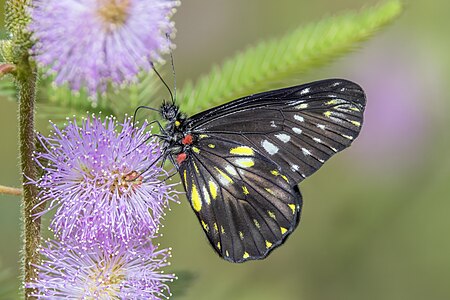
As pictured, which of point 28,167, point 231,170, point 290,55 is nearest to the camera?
point 28,167

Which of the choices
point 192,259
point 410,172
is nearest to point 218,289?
point 192,259

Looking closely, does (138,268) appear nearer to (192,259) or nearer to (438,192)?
(192,259)

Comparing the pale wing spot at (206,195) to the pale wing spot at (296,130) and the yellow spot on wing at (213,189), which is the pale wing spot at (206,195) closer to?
the yellow spot on wing at (213,189)

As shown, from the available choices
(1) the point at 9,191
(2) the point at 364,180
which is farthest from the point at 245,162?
(2) the point at 364,180

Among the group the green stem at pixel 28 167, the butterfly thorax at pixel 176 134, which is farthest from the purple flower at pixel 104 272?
the butterfly thorax at pixel 176 134

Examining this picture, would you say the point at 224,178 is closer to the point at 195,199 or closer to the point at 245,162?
the point at 245,162

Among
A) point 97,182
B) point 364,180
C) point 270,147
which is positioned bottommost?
point 97,182

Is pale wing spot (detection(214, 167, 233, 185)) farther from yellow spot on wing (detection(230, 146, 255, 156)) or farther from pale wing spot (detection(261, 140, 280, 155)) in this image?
pale wing spot (detection(261, 140, 280, 155))
